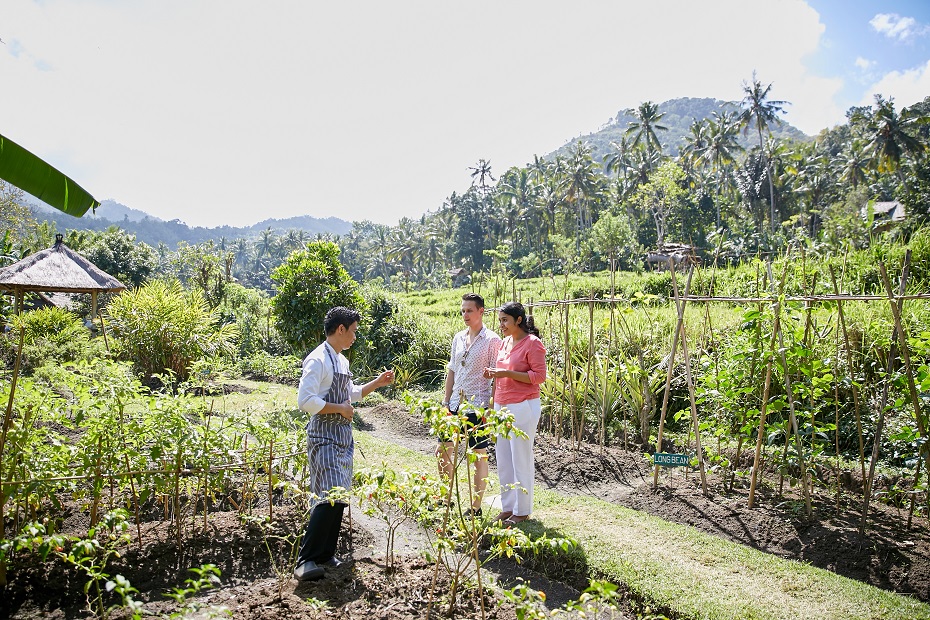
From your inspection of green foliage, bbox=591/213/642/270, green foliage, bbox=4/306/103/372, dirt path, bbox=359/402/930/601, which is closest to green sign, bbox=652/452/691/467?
dirt path, bbox=359/402/930/601

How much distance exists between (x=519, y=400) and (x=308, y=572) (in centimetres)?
175

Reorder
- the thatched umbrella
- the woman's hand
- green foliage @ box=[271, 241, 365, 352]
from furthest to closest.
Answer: the thatched umbrella, green foliage @ box=[271, 241, 365, 352], the woman's hand

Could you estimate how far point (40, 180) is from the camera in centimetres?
365

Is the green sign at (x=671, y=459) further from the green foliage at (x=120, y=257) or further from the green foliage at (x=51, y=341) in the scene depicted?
the green foliage at (x=120, y=257)

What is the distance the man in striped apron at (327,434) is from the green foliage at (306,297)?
5.95 metres

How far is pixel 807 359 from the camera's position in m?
4.32

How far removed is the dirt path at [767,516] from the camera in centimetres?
355

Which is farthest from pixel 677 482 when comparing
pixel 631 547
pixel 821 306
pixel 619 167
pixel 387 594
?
pixel 619 167

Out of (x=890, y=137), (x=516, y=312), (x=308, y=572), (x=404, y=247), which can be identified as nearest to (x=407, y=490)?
(x=308, y=572)

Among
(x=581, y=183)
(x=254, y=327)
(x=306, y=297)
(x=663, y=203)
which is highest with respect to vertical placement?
(x=581, y=183)

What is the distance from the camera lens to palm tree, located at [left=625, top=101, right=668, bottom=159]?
47.7 metres

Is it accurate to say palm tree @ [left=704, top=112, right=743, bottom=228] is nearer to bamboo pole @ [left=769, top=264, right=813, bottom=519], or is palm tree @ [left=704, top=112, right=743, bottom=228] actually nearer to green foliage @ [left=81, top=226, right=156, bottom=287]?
green foliage @ [left=81, top=226, right=156, bottom=287]

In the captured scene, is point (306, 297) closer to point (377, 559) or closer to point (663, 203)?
point (377, 559)

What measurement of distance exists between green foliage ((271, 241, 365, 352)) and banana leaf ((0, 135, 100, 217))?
527 centimetres
